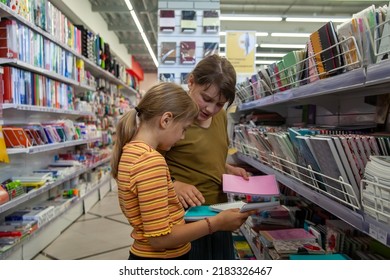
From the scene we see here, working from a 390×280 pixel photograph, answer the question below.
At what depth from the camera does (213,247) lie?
4.92 ft

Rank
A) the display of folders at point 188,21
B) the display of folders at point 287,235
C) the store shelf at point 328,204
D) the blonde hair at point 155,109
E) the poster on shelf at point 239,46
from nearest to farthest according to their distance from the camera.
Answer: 1. the store shelf at point 328,204
2. the blonde hair at point 155,109
3. the display of folders at point 287,235
4. the display of folders at point 188,21
5. the poster on shelf at point 239,46

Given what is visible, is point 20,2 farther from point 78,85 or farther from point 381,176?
point 381,176

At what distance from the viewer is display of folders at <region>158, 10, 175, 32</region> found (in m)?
3.79

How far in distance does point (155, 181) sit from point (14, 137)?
1.99 m

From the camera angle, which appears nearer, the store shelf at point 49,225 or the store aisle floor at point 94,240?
the store shelf at point 49,225

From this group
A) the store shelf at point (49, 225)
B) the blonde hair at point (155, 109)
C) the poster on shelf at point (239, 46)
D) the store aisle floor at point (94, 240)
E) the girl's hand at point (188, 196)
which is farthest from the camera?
the poster on shelf at point (239, 46)

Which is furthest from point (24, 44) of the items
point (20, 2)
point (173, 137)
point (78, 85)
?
point (173, 137)

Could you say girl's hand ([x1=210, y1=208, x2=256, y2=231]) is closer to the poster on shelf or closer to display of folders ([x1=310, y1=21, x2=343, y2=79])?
display of folders ([x1=310, y1=21, x2=343, y2=79])

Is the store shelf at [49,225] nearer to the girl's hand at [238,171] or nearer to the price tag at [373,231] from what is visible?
the girl's hand at [238,171]

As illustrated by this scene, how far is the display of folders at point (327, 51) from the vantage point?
49.0 inches

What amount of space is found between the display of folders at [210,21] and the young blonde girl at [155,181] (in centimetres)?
290

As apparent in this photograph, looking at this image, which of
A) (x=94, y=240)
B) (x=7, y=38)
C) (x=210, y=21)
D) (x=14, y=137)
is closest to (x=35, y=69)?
(x=7, y=38)

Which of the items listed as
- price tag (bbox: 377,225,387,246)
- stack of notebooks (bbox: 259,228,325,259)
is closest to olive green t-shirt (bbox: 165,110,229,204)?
stack of notebooks (bbox: 259,228,325,259)

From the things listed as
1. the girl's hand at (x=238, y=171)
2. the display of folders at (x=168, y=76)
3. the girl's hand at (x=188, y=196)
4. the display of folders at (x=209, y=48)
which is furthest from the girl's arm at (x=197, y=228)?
the display of folders at (x=209, y=48)
